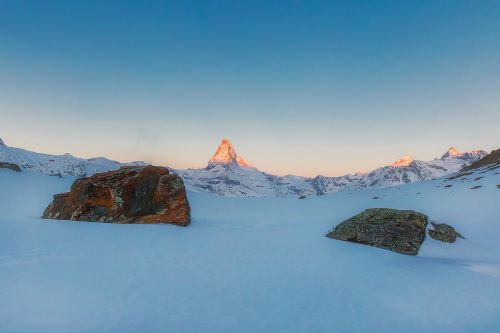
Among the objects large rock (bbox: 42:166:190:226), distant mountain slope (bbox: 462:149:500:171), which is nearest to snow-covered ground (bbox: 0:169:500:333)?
large rock (bbox: 42:166:190:226)

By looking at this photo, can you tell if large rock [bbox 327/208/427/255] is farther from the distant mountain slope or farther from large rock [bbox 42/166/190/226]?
the distant mountain slope

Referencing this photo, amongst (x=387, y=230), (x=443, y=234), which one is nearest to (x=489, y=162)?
(x=443, y=234)

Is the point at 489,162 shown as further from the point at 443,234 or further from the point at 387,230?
the point at 387,230

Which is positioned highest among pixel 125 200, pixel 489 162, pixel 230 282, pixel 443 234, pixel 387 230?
pixel 489 162

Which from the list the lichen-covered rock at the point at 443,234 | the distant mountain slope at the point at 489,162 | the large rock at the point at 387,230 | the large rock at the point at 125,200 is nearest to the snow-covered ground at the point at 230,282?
the lichen-covered rock at the point at 443,234

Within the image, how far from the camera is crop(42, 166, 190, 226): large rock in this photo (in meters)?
17.4

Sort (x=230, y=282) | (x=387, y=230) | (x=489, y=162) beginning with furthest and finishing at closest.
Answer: (x=489, y=162) → (x=387, y=230) → (x=230, y=282)

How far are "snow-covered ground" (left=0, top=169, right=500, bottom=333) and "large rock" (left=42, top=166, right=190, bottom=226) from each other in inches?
81.2

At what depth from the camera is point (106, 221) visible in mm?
17062

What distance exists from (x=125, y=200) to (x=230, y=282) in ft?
36.2

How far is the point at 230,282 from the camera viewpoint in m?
9.55

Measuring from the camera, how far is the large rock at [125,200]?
17.4m

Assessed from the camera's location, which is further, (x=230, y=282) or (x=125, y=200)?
(x=125, y=200)

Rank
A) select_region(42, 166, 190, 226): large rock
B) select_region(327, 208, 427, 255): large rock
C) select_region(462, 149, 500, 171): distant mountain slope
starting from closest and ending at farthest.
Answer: select_region(327, 208, 427, 255): large rock
select_region(42, 166, 190, 226): large rock
select_region(462, 149, 500, 171): distant mountain slope
